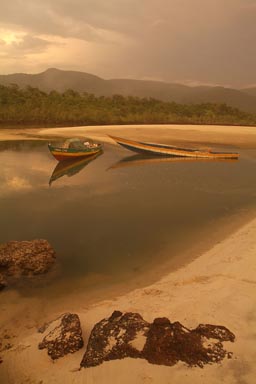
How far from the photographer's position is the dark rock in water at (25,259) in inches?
381

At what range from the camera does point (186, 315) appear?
6.93 m

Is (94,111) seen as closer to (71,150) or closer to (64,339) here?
(71,150)

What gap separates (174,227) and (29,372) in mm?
8570

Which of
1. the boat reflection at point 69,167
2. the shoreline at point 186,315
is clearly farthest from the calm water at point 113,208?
the shoreline at point 186,315

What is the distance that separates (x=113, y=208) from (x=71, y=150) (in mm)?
12240

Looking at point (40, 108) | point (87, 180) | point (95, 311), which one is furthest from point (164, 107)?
point (95, 311)

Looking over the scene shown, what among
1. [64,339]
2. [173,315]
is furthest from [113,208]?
[64,339]

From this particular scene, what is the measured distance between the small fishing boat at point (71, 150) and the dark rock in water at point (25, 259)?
53.5 ft

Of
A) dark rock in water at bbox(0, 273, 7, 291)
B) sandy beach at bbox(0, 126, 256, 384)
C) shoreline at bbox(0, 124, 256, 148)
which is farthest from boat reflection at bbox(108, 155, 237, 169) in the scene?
dark rock in water at bbox(0, 273, 7, 291)

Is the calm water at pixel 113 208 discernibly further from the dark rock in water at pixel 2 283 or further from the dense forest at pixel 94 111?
the dense forest at pixel 94 111

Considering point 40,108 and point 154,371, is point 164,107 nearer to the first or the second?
Answer: point 40,108

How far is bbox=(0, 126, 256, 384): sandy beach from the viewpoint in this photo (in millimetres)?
5266

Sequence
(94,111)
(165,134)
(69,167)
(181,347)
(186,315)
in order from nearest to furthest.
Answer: (181,347), (186,315), (69,167), (165,134), (94,111)

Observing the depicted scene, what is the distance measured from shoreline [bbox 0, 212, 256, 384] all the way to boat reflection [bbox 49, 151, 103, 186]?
13.4 metres
